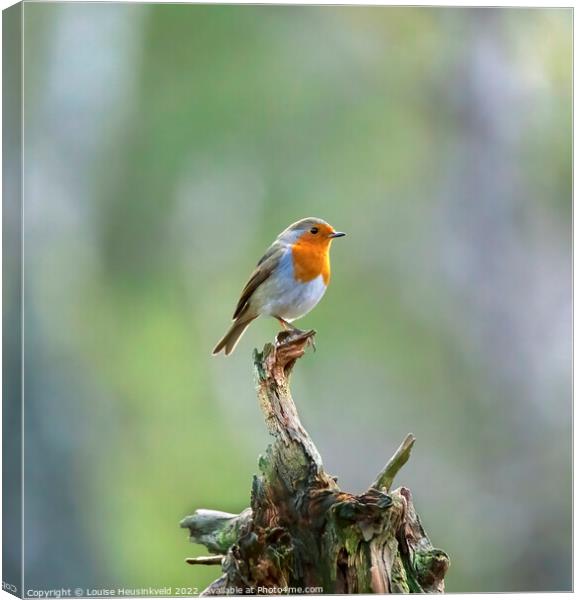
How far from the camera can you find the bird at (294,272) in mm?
4664

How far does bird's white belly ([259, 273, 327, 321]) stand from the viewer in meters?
4.67

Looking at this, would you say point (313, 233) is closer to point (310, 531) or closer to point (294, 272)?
point (294, 272)

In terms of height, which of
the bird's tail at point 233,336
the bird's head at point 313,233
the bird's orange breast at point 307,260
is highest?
the bird's head at point 313,233

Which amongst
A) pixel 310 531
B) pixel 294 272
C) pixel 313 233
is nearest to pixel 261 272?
pixel 294 272

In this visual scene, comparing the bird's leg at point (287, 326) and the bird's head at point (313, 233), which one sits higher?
the bird's head at point (313, 233)

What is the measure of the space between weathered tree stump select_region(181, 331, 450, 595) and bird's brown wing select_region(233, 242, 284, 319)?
0.33 meters

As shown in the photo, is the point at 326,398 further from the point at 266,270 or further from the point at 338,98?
the point at 338,98

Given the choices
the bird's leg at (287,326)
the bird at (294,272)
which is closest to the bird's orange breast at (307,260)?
the bird at (294,272)

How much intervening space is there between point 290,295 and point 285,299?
3 centimetres

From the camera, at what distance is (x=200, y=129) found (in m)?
5.11

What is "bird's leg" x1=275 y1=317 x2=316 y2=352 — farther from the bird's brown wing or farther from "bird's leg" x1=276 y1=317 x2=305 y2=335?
the bird's brown wing

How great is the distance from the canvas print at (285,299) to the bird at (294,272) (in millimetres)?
10

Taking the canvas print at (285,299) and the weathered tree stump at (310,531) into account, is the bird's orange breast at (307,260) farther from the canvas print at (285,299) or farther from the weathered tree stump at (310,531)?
the weathered tree stump at (310,531)

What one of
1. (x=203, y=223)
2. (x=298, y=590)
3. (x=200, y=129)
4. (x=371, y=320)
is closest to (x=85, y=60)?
(x=200, y=129)
